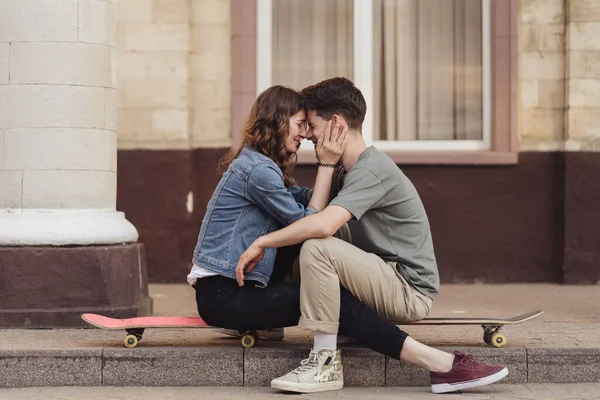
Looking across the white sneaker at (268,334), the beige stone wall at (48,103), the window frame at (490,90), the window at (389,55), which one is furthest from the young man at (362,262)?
the window at (389,55)

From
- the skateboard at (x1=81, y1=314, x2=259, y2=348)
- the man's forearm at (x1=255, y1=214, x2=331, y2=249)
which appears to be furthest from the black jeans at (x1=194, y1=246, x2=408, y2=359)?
the man's forearm at (x1=255, y1=214, x2=331, y2=249)

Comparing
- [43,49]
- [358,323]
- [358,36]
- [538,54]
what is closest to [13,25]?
[43,49]

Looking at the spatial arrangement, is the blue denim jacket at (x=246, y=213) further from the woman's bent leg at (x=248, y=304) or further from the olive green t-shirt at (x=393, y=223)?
the olive green t-shirt at (x=393, y=223)

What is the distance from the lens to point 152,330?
6.38 m

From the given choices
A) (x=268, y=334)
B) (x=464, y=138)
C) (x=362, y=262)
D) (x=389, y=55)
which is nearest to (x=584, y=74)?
(x=464, y=138)

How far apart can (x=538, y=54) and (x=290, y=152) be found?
488cm

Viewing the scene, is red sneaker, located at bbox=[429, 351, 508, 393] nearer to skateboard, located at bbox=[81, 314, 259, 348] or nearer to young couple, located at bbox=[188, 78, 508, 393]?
young couple, located at bbox=[188, 78, 508, 393]

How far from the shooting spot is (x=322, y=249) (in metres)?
5.11

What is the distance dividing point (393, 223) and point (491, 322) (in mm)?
747

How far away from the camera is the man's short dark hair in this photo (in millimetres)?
5355

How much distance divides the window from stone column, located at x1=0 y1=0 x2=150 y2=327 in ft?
11.5

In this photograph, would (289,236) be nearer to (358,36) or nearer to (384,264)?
(384,264)

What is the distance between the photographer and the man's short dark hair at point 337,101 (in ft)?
17.6

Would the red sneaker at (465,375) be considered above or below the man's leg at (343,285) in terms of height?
below
